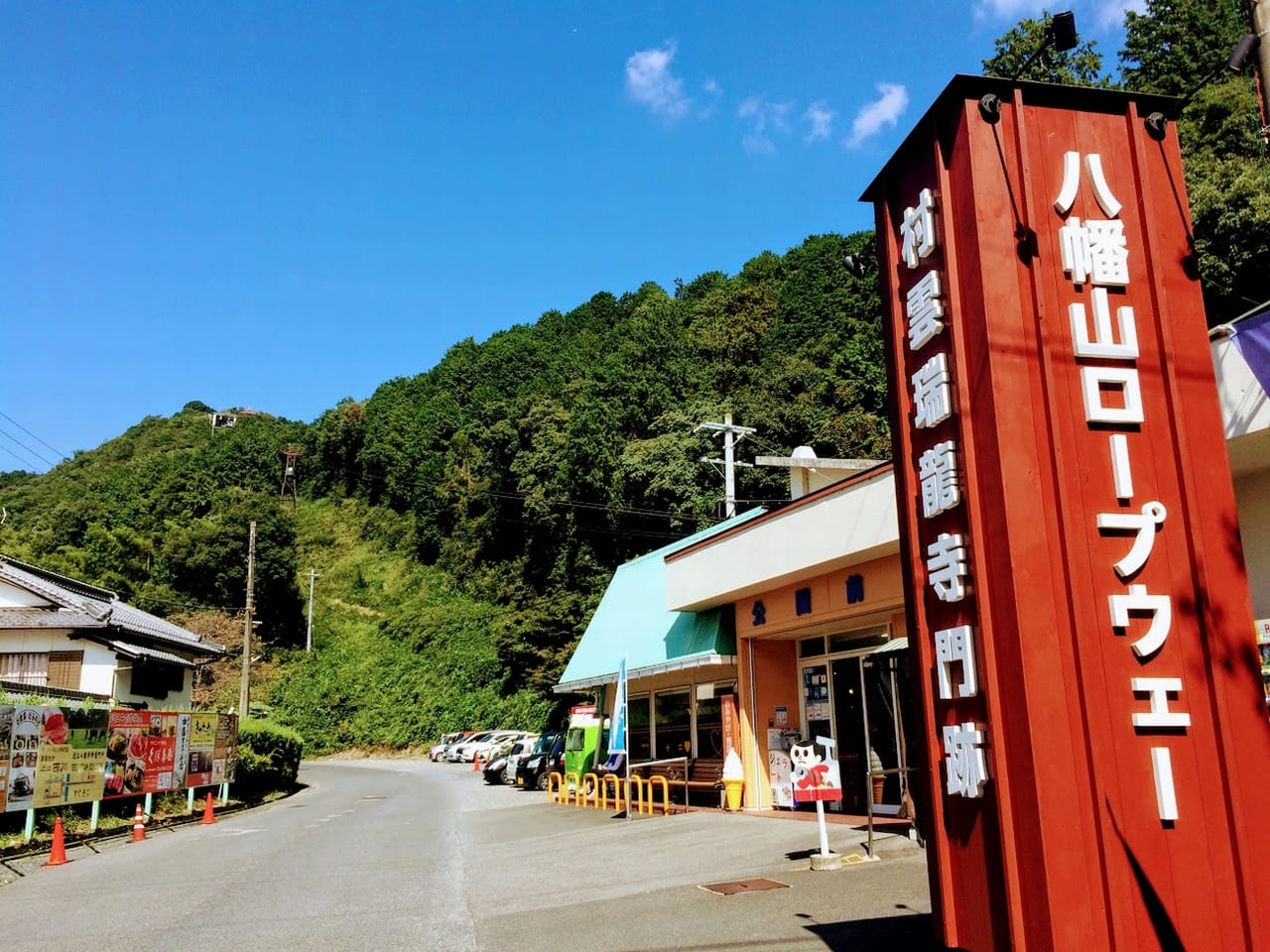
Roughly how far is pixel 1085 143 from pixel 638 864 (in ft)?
30.3

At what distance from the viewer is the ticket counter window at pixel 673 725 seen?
Result: 21297 millimetres

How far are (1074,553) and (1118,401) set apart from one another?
0.97m

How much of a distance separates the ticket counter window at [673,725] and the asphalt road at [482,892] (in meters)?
3.64

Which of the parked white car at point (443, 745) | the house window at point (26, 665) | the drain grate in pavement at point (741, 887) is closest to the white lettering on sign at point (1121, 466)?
the drain grate in pavement at point (741, 887)

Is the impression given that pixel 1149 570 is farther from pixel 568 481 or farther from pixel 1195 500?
pixel 568 481

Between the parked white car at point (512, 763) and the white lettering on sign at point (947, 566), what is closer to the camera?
the white lettering on sign at point (947, 566)

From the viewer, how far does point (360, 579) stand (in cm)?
7650

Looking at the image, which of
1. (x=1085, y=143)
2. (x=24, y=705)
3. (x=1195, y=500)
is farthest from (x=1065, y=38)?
(x=24, y=705)

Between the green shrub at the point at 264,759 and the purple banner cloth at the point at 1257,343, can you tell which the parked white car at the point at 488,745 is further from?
the purple banner cloth at the point at 1257,343

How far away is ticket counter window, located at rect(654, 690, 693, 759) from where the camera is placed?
2130 cm

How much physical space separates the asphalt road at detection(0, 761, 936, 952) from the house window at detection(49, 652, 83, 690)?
13.9 m

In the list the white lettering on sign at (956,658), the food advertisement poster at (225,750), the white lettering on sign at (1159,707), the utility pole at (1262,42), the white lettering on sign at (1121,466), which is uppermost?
the utility pole at (1262,42)

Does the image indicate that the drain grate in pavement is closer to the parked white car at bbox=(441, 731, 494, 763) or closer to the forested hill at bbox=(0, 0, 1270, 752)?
the forested hill at bbox=(0, 0, 1270, 752)

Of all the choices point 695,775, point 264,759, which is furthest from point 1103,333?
point 264,759
